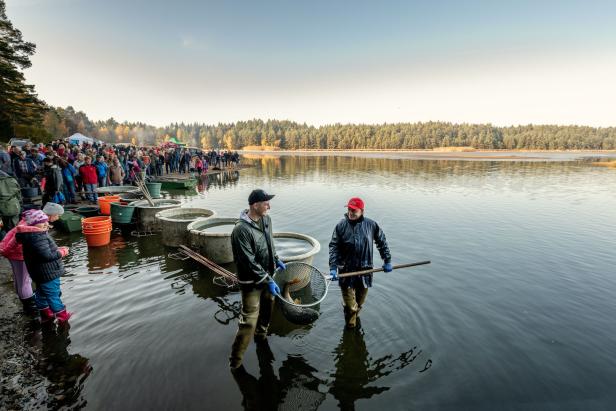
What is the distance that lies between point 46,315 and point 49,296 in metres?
0.44

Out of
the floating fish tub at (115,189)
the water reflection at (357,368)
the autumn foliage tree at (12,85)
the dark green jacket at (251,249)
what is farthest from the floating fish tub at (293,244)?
the autumn foliage tree at (12,85)

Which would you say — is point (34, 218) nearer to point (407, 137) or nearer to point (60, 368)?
point (60, 368)

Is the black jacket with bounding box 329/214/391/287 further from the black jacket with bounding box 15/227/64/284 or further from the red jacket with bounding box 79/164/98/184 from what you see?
the red jacket with bounding box 79/164/98/184

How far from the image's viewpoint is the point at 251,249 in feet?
13.8

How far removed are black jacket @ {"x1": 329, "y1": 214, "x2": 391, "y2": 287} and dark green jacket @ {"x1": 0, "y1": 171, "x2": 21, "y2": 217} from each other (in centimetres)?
783

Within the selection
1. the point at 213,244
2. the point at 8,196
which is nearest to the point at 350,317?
the point at 213,244

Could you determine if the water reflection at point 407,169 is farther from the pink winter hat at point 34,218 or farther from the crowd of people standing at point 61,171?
the pink winter hat at point 34,218

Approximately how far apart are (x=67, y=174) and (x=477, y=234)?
58.4 ft

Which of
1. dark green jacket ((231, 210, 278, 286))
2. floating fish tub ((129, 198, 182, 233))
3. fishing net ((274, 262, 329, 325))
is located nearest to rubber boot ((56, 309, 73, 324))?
dark green jacket ((231, 210, 278, 286))

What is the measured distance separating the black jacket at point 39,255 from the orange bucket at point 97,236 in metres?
5.13

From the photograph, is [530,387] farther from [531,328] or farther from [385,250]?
[385,250]

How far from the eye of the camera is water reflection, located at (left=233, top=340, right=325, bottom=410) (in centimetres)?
409

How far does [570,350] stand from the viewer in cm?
A: 545

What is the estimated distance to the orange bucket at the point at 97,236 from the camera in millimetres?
9609
